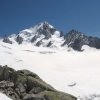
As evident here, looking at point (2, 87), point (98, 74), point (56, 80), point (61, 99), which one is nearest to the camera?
point (61, 99)

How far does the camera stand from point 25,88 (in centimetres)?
4684

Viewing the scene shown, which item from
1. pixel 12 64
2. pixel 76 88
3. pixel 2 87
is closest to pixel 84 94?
pixel 76 88

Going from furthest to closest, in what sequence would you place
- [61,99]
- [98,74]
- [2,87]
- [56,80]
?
[98,74], [56,80], [2,87], [61,99]

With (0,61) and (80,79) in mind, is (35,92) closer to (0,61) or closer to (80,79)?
(80,79)

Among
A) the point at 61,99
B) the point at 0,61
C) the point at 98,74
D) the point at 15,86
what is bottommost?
the point at 61,99

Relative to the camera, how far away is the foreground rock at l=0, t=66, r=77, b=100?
140 feet

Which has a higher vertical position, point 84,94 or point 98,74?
point 98,74

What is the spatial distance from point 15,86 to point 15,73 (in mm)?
4097

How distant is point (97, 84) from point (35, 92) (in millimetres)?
19107

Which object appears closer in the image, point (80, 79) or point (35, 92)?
point (35, 92)

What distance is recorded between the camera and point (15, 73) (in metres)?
51.2

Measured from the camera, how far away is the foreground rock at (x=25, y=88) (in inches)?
1684

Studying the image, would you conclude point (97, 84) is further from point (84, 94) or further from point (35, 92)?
point (35, 92)

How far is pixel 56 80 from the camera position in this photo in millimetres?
66875
